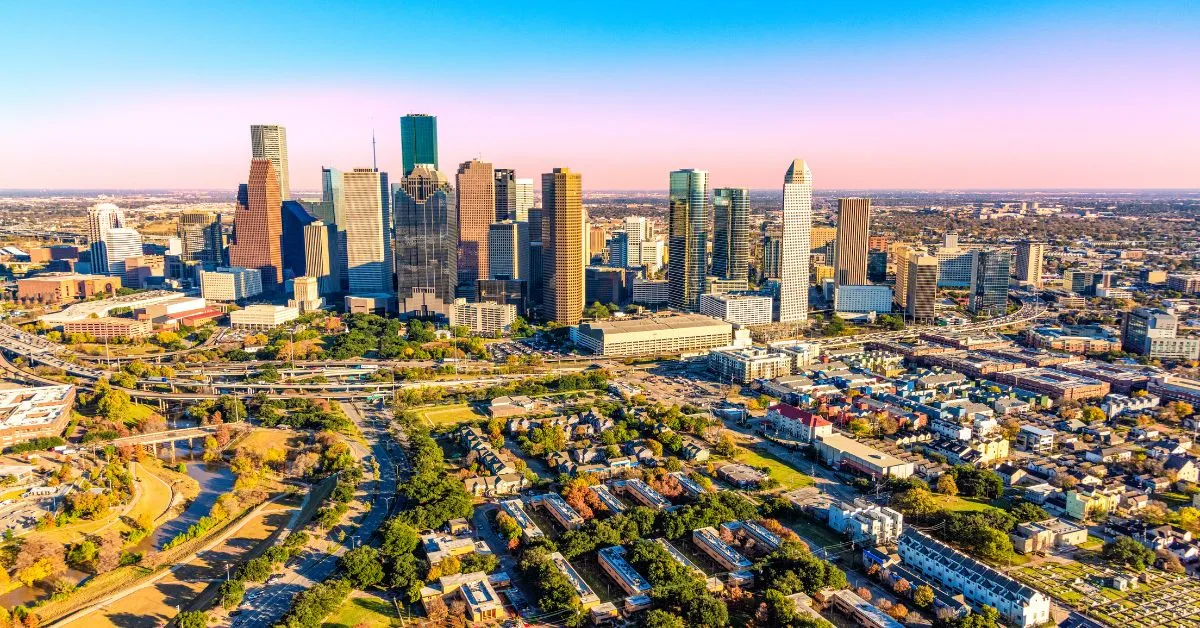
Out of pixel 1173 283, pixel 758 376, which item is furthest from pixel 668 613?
pixel 1173 283

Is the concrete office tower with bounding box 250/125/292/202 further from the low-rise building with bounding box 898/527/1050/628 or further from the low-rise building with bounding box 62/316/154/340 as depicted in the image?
the low-rise building with bounding box 898/527/1050/628

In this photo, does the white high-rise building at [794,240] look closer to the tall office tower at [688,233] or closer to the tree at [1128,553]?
the tall office tower at [688,233]

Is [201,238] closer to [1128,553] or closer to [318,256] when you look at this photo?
[318,256]

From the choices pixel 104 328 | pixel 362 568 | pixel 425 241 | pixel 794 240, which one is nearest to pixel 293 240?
pixel 425 241

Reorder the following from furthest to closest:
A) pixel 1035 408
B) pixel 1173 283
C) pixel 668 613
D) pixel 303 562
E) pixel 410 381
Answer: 1. pixel 1173 283
2. pixel 410 381
3. pixel 1035 408
4. pixel 303 562
5. pixel 668 613

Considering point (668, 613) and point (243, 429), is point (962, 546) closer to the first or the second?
point (668, 613)
